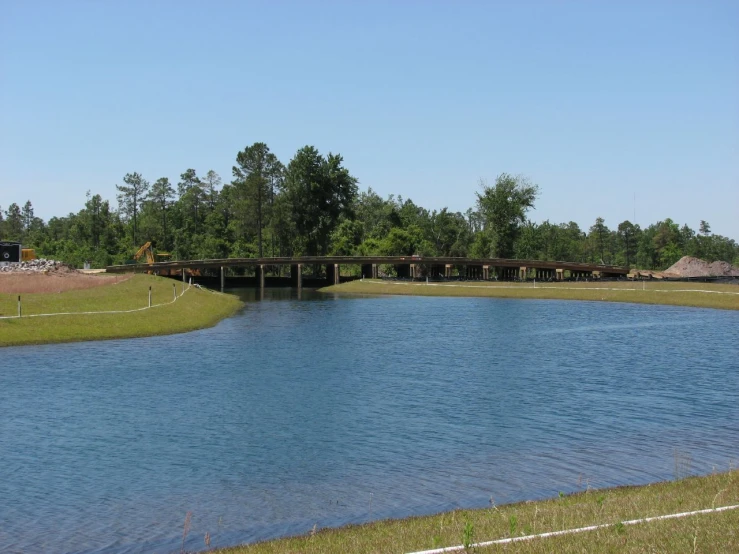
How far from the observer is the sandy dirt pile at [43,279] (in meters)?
86.4

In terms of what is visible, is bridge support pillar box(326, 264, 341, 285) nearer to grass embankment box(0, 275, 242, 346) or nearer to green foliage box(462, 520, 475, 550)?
grass embankment box(0, 275, 242, 346)

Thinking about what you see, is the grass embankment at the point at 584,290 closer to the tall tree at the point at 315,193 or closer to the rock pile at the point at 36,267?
the tall tree at the point at 315,193

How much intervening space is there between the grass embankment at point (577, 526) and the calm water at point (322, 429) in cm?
218

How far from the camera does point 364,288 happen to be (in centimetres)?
15300

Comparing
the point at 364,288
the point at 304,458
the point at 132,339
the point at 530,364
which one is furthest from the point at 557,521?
the point at 364,288

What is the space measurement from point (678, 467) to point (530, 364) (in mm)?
26134

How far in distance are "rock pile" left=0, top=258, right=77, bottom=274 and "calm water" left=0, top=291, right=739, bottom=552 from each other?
128 ft

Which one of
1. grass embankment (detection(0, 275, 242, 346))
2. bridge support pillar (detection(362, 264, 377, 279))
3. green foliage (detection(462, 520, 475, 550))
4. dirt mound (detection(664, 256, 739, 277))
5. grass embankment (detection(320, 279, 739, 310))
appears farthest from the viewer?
dirt mound (detection(664, 256, 739, 277))

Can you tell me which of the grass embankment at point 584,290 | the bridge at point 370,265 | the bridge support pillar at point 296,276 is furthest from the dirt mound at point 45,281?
the bridge support pillar at point 296,276

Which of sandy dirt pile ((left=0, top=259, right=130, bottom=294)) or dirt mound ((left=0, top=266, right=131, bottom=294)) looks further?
sandy dirt pile ((left=0, top=259, right=130, bottom=294))

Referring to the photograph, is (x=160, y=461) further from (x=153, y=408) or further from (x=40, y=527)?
(x=153, y=408)

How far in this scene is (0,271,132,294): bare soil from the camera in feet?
281

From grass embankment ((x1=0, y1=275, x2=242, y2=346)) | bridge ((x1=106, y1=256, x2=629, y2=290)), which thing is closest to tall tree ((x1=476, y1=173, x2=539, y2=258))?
bridge ((x1=106, y1=256, x2=629, y2=290))

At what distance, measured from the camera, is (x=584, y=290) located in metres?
123
